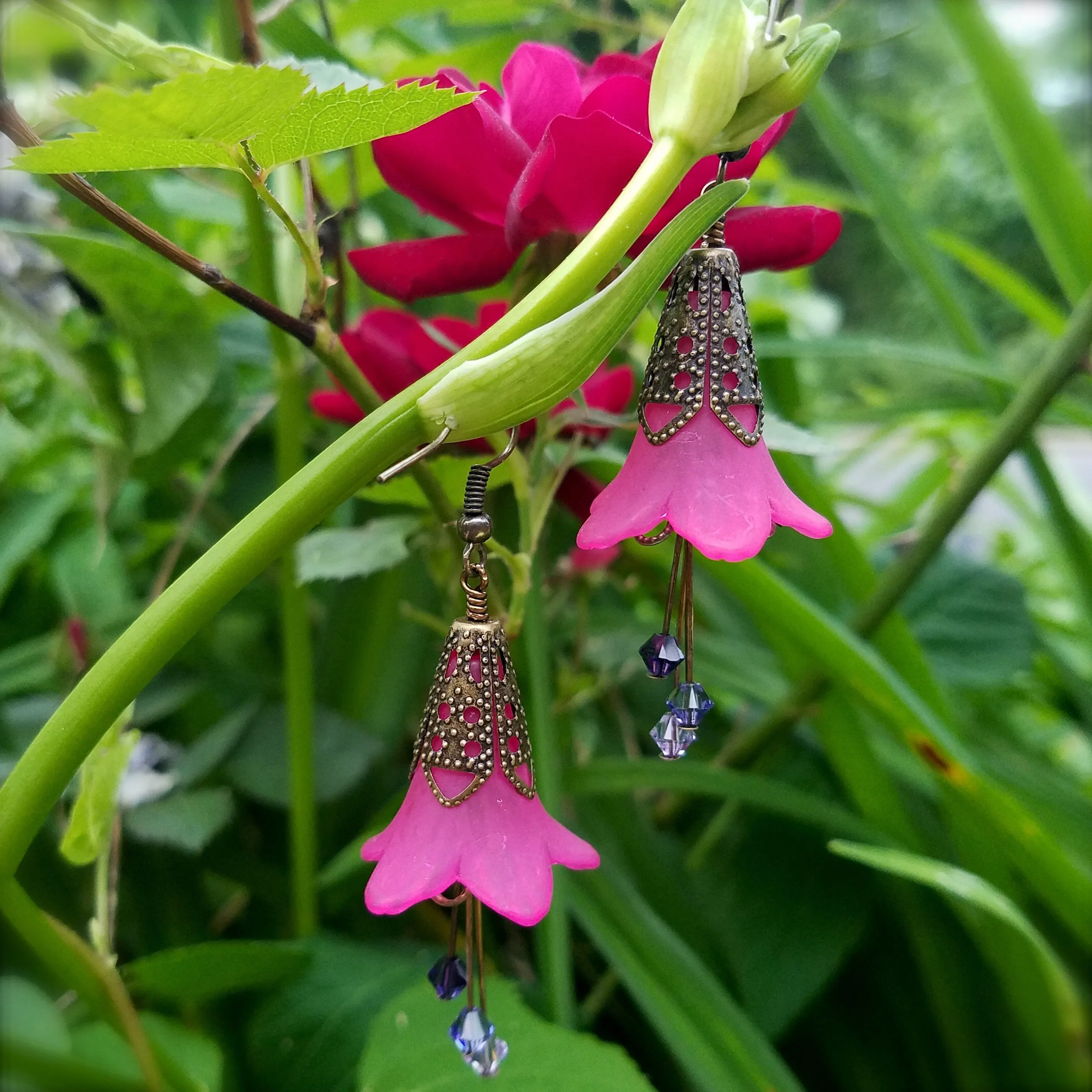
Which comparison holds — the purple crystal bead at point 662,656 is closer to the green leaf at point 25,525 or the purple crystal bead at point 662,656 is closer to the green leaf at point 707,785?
the green leaf at point 707,785

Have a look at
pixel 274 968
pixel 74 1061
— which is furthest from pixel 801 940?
pixel 74 1061

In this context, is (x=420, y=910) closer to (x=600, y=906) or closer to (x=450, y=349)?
(x=600, y=906)

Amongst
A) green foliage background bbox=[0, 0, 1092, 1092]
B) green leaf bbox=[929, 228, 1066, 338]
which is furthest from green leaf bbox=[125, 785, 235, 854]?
green leaf bbox=[929, 228, 1066, 338]

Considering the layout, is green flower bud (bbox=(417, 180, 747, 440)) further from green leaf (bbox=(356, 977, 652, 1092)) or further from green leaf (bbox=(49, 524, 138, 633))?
green leaf (bbox=(49, 524, 138, 633))

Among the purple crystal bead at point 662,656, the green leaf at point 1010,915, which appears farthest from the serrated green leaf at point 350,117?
the green leaf at point 1010,915

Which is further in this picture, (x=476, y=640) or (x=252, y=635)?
(x=252, y=635)

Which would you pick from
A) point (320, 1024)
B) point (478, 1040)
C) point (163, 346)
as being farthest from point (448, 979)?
point (163, 346)
